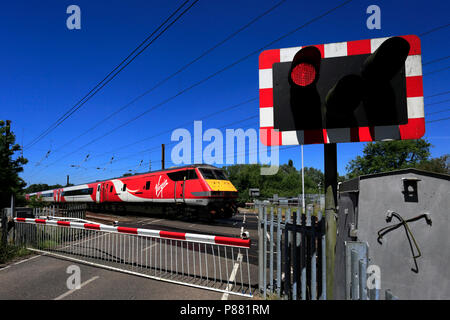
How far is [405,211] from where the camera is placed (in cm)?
238

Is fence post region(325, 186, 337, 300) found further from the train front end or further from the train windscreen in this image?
the train windscreen

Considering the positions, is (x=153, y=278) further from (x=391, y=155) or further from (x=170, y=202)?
(x=391, y=155)

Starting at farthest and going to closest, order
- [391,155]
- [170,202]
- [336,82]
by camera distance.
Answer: [391,155] < [170,202] < [336,82]

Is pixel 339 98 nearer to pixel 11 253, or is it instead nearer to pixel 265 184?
pixel 11 253

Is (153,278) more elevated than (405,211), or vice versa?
(405,211)

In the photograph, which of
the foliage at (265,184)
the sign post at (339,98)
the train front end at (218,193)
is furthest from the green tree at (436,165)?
the sign post at (339,98)

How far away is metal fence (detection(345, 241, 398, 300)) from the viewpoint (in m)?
2.00

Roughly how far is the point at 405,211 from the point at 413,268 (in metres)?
0.55

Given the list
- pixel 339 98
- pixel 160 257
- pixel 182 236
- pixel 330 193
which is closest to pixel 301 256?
pixel 330 193

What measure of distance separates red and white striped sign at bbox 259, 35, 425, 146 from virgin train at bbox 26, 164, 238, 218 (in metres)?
11.1

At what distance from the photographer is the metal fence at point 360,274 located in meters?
2.00

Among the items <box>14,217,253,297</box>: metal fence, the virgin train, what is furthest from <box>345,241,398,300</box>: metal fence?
the virgin train

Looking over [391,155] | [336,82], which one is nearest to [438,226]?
[336,82]

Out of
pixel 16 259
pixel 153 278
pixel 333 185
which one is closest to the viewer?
A: pixel 333 185
